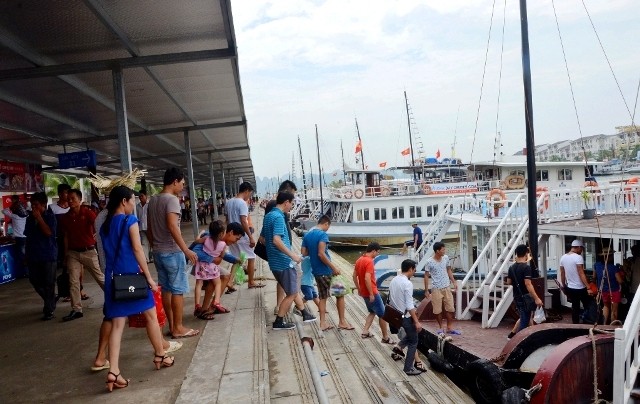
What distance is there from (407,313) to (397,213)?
2233 centimetres

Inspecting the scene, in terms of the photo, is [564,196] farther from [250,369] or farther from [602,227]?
[250,369]

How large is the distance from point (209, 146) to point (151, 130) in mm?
6587

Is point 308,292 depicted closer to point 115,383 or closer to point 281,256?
point 281,256

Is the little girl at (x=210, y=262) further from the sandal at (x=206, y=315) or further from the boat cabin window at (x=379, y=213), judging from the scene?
the boat cabin window at (x=379, y=213)

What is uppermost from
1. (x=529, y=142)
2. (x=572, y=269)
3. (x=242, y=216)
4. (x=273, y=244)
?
(x=529, y=142)

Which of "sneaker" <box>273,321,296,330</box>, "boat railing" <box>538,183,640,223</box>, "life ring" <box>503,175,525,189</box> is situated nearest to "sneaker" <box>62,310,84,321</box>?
"sneaker" <box>273,321,296,330</box>

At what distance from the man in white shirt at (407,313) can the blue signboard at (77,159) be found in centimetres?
897

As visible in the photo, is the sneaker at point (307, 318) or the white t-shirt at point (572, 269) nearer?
the sneaker at point (307, 318)

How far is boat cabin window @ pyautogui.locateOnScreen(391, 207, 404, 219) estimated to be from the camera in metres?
28.5

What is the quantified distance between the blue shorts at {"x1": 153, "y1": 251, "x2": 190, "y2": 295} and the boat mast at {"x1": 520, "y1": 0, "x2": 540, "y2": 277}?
6.25 meters

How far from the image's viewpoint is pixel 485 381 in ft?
20.2

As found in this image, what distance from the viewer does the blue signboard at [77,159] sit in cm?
1211

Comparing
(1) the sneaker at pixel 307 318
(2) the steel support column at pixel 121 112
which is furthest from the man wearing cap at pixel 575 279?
(2) the steel support column at pixel 121 112

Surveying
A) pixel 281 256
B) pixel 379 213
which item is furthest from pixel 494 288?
pixel 379 213
